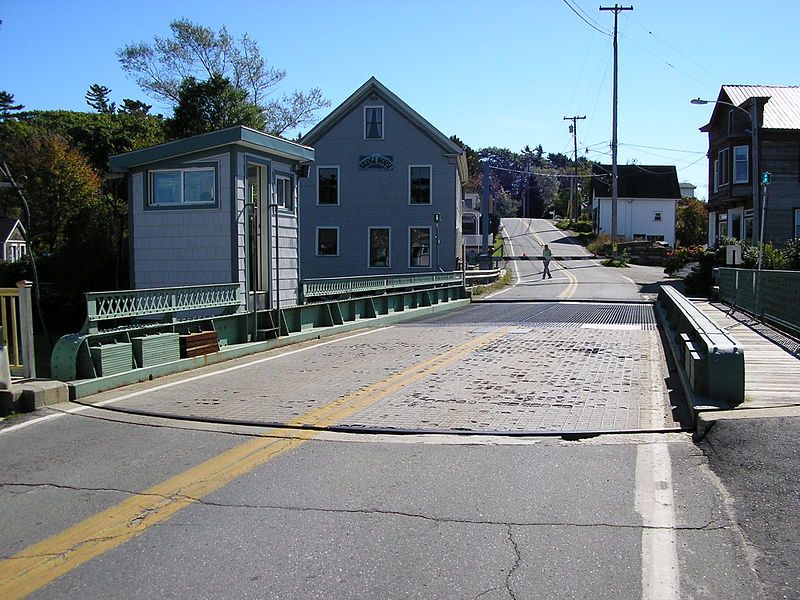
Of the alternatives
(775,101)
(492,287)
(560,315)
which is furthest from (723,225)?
(560,315)

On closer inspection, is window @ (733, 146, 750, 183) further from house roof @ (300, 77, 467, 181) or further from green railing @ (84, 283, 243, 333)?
green railing @ (84, 283, 243, 333)

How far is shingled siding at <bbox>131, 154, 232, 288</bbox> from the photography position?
14.9 m

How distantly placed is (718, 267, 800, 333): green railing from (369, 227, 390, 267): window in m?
21.4

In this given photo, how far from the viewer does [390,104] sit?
41281 mm

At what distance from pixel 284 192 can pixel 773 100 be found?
1368 inches

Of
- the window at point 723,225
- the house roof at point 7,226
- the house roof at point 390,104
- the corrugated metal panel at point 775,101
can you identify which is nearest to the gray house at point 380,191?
the house roof at point 390,104

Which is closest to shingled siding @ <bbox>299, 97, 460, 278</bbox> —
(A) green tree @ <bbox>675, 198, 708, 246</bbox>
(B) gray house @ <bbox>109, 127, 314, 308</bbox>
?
(B) gray house @ <bbox>109, 127, 314, 308</bbox>

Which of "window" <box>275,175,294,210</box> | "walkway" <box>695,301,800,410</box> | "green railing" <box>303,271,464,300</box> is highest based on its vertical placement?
"window" <box>275,175,294,210</box>

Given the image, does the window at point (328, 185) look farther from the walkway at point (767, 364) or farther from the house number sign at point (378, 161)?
the walkway at point (767, 364)

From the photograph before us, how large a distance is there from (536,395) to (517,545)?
4791mm

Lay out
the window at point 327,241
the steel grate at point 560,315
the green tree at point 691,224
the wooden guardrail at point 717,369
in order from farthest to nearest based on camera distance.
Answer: the green tree at point 691,224
the window at point 327,241
the steel grate at point 560,315
the wooden guardrail at point 717,369

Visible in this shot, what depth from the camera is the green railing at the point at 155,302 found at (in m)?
10.1

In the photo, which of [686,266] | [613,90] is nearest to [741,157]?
[686,266]

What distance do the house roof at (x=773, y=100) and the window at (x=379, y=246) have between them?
65.5ft
